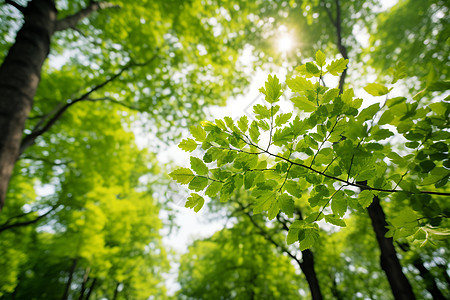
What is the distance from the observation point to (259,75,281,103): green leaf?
90cm

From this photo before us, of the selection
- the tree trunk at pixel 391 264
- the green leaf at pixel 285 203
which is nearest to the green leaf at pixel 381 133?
the green leaf at pixel 285 203

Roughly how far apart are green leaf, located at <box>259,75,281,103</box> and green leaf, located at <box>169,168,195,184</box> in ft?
1.83

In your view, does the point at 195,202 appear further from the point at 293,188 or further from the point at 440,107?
the point at 440,107

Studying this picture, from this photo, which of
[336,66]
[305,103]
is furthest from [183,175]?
[336,66]

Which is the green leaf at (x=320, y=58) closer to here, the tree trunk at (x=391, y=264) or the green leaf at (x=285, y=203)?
the green leaf at (x=285, y=203)

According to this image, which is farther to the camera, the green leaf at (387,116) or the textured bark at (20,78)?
the textured bark at (20,78)

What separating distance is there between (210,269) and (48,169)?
8.84 meters

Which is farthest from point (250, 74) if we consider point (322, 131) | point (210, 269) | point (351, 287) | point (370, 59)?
point (351, 287)

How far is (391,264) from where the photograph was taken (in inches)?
104

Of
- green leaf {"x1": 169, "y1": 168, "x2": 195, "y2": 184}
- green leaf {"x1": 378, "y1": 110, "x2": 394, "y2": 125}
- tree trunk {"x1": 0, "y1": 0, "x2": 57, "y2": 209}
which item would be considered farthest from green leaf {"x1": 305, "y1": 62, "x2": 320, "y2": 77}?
tree trunk {"x1": 0, "y1": 0, "x2": 57, "y2": 209}

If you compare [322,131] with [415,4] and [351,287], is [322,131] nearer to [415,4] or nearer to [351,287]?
[415,4]

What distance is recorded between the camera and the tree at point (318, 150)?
0.84m

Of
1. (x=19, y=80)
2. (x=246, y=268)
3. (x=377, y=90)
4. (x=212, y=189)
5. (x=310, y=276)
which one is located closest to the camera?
(x=377, y=90)

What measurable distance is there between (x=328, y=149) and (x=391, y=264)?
2.98 meters
